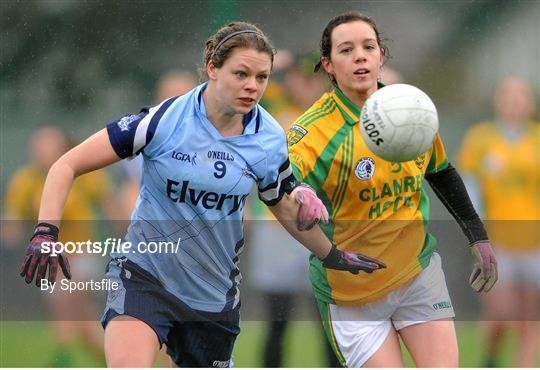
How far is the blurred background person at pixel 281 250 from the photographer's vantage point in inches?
249

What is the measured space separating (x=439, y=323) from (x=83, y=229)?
2828mm

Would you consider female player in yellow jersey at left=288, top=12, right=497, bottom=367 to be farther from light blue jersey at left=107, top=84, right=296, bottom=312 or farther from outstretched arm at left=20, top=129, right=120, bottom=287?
outstretched arm at left=20, top=129, right=120, bottom=287

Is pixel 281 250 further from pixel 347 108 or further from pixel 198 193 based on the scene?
pixel 198 193

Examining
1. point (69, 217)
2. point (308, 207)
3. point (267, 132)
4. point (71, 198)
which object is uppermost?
point (71, 198)

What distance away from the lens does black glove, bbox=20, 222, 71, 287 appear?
423cm

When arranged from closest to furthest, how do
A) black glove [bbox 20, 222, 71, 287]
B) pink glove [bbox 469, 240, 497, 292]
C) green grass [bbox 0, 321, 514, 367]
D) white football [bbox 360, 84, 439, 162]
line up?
black glove [bbox 20, 222, 71, 287]
white football [bbox 360, 84, 439, 162]
pink glove [bbox 469, 240, 497, 292]
green grass [bbox 0, 321, 514, 367]

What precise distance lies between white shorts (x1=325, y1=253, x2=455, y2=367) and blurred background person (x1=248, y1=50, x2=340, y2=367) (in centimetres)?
126

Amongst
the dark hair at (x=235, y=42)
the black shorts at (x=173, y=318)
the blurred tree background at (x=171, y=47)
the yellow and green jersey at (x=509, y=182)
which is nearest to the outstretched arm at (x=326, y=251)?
the black shorts at (x=173, y=318)

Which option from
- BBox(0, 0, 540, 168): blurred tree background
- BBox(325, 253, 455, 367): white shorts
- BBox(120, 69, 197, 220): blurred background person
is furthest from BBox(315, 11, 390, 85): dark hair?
BBox(0, 0, 540, 168): blurred tree background

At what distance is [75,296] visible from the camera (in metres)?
7.14

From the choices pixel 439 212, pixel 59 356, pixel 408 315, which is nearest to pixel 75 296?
pixel 59 356

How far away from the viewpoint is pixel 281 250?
254 inches

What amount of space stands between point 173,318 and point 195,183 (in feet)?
1.77

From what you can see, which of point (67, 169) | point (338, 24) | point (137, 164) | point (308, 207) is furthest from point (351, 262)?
point (137, 164)
